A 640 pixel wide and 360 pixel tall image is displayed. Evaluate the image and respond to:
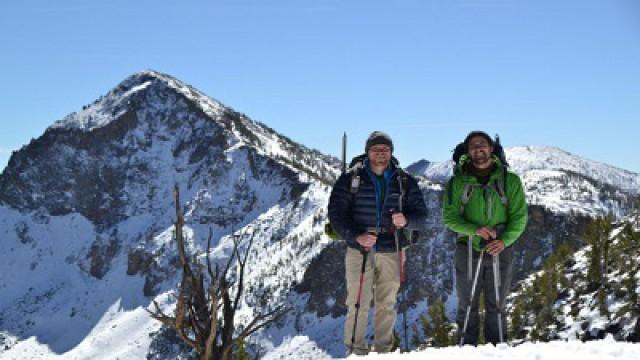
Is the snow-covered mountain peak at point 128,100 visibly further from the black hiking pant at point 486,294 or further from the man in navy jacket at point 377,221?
the black hiking pant at point 486,294

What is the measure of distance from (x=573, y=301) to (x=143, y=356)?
99.9 meters

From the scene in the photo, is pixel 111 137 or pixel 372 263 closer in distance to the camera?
pixel 372 263

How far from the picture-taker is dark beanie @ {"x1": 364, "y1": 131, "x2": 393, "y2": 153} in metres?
8.24

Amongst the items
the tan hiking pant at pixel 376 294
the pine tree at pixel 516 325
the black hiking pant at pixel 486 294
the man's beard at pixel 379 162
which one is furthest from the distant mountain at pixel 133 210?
the man's beard at pixel 379 162

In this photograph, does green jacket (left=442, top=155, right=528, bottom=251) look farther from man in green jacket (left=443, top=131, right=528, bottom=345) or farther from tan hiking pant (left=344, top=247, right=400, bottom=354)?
tan hiking pant (left=344, top=247, right=400, bottom=354)

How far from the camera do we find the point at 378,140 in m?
8.24

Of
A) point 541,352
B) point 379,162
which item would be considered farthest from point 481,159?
point 541,352

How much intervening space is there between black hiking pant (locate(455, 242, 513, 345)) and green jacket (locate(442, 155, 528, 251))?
0.26m

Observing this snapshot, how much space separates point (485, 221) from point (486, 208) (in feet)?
0.58

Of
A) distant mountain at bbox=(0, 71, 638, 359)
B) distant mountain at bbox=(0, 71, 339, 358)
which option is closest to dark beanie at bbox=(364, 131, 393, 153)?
distant mountain at bbox=(0, 71, 638, 359)

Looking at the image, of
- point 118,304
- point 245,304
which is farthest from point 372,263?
point 118,304

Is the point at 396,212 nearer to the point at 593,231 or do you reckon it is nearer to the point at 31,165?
the point at 593,231

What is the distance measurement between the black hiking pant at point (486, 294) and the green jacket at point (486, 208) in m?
0.26

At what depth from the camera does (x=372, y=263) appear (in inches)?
329
